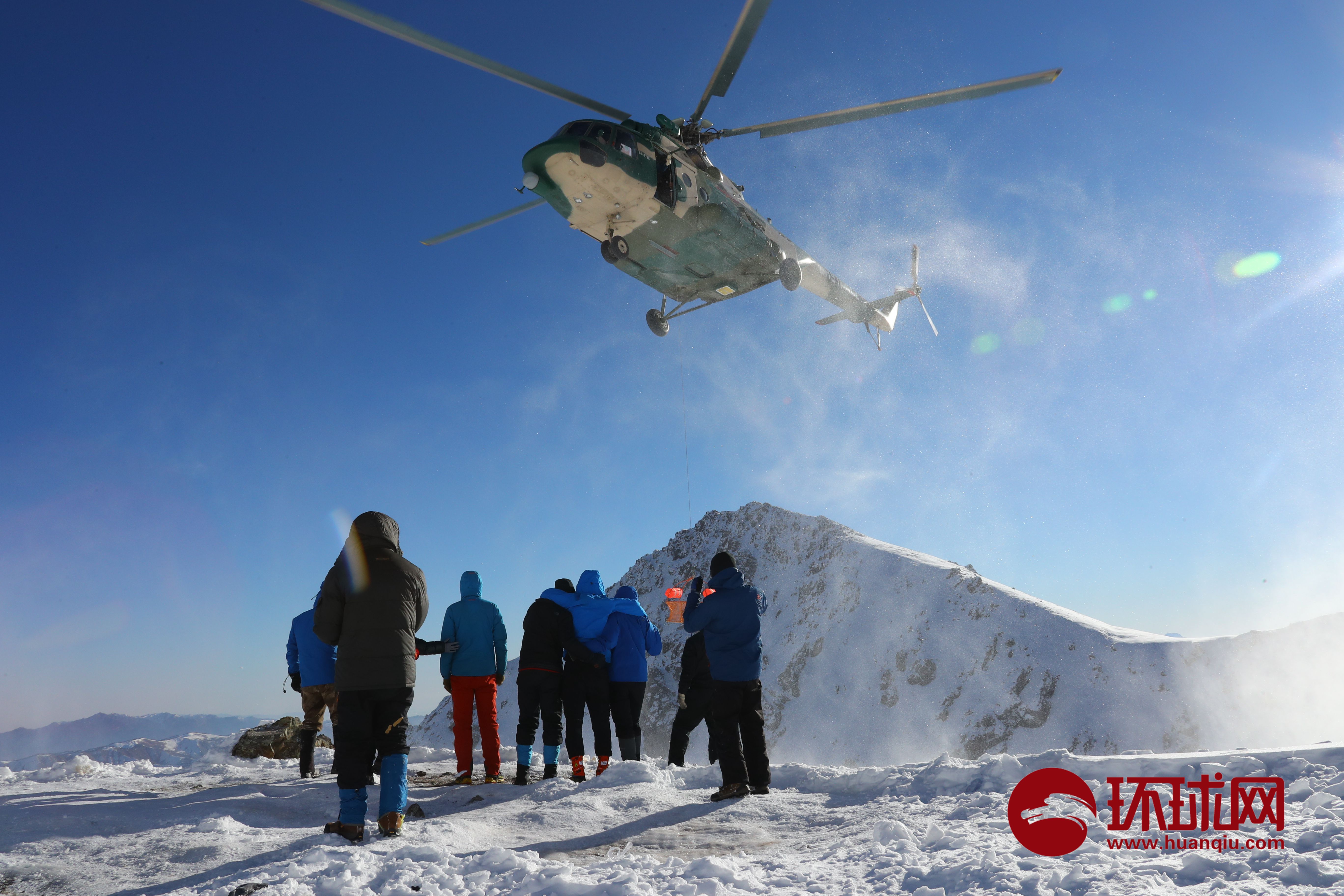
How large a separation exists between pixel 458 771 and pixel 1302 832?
5.90m

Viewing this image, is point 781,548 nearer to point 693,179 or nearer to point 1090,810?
point 693,179

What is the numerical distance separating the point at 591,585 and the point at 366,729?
3101 millimetres

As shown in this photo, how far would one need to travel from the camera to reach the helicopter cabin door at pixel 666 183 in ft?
36.2

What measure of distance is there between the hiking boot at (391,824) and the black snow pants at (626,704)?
3.36m

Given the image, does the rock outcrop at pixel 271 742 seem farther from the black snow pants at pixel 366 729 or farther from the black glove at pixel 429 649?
Answer: the black snow pants at pixel 366 729

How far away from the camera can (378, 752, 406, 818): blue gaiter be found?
13.1 feet

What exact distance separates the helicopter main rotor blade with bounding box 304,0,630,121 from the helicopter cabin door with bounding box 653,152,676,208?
1584mm

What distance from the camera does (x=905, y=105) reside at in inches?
410

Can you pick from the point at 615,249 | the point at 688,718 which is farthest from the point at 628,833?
the point at 615,249

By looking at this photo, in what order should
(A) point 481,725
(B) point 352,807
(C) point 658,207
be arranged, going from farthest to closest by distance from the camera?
(C) point 658,207 → (A) point 481,725 → (B) point 352,807

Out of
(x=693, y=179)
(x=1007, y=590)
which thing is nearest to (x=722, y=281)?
(x=693, y=179)

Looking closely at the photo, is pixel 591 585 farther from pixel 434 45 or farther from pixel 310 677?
pixel 434 45

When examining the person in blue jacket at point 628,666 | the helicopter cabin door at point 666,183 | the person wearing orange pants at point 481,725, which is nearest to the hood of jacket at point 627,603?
the person in blue jacket at point 628,666

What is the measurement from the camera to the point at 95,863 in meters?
3.46
